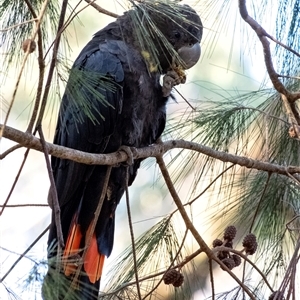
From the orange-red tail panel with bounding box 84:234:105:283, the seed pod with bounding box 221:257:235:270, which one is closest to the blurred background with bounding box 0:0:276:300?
the orange-red tail panel with bounding box 84:234:105:283

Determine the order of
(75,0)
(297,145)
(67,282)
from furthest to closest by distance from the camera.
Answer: (297,145)
(75,0)
(67,282)

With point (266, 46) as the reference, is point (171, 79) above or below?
above

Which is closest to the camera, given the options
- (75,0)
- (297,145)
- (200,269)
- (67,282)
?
(67,282)

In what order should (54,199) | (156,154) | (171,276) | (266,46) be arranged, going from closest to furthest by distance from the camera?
(54,199) → (266,46) → (171,276) → (156,154)

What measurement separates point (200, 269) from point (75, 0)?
154 cm

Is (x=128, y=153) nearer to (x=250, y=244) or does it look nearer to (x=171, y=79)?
(x=171, y=79)

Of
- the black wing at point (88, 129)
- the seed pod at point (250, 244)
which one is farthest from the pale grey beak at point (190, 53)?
the seed pod at point (250, 244)

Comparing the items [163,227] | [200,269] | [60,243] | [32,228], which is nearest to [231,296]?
[163,227]

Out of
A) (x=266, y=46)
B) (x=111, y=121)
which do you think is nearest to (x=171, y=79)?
(x=111, y=121)

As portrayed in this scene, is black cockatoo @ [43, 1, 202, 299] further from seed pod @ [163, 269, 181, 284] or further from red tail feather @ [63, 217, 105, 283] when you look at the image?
seed pod @ [163, 269, 181, 284]

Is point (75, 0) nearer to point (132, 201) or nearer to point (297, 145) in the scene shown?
point (297, 145)

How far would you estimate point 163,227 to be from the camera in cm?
141

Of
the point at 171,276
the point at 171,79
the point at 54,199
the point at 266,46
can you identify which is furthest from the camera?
the point at 171,79

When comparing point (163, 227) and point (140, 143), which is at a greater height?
point (140, 143)
